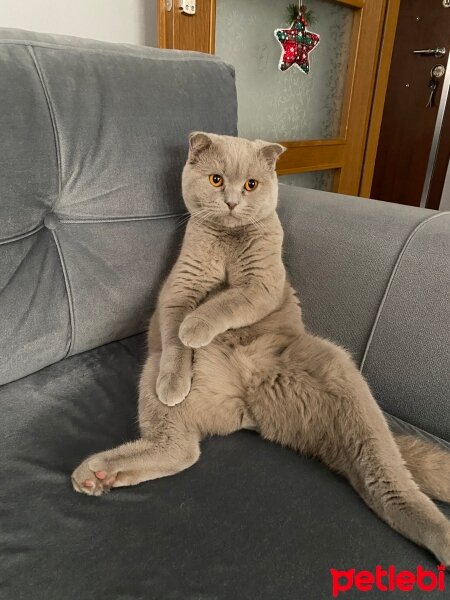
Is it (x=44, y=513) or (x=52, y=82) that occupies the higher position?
(x=52, y=82)

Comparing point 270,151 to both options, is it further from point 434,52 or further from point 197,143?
point 434,52

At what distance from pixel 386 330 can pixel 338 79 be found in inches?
72.9

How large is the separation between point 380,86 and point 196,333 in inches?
82.2

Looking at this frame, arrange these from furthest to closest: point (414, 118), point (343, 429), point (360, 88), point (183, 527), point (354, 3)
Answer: point (414, 118)
point (360, 88)
point (354, 3)
point (343, 429)
point (183, 527)

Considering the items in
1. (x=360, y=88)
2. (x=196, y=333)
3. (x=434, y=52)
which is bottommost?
(x=196, y=333)

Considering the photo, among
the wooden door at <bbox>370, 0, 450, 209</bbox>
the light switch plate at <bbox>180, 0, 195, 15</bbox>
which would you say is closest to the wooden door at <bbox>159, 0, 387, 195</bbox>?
the light switch plate at <bbox>180, 0, 195, 15</bbox>

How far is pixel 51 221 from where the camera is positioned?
3.53ft

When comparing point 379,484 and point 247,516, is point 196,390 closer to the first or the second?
point 247,516

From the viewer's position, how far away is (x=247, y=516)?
29.6 inches

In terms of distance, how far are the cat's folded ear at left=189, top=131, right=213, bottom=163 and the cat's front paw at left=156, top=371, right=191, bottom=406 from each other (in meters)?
0.54

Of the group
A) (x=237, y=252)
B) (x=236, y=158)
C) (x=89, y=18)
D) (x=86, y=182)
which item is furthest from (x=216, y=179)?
(x=89, y=18)

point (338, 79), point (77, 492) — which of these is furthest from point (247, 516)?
point (338, 79)

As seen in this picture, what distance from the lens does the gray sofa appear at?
68 cm

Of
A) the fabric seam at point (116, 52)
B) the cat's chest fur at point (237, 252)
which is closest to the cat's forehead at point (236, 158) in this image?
the cat's chest fur at point (237, 252)
